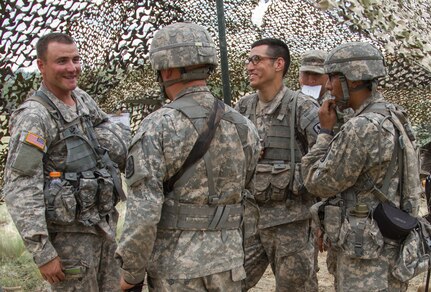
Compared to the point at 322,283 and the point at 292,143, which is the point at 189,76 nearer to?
the point at 292,143

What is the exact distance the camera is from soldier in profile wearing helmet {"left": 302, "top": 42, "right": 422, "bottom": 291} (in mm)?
3424

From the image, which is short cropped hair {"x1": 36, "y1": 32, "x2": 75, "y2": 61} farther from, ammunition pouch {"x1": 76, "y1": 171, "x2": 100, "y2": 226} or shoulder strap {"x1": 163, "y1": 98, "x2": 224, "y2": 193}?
shoulder strap {"x1": 163, "y1": 98, "x2": 224, "y2": 193}

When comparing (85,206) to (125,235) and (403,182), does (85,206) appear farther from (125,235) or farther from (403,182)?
(403,182)

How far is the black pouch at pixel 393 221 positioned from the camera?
340cm

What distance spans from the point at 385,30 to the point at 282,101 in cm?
89

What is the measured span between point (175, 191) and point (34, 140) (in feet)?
3.15

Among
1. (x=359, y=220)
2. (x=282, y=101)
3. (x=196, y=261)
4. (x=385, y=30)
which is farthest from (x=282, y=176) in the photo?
(x=196, y=261)

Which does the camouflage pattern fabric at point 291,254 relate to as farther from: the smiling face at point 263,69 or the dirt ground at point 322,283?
the dirt ground at point 322,283

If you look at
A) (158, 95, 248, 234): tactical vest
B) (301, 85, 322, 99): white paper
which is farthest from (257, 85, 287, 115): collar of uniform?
(158, 95, 248, 234): tactical vest

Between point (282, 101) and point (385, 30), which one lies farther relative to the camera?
point (282, 101)

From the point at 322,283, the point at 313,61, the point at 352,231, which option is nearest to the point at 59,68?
the point at 352,231

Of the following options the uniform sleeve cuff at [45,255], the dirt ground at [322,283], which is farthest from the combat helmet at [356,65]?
the dirt ground at [322,283]

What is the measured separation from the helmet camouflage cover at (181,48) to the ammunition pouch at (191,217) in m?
0.70

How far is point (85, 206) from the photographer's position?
3568mm
